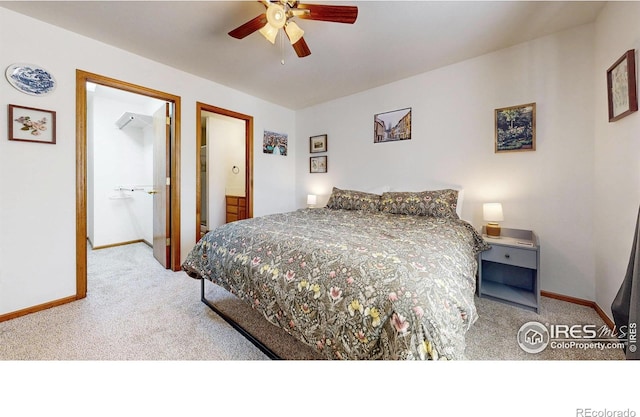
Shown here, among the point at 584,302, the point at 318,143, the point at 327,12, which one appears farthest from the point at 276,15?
the point at 584,302

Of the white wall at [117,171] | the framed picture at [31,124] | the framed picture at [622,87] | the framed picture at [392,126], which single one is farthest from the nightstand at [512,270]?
the white wall at [117,171]

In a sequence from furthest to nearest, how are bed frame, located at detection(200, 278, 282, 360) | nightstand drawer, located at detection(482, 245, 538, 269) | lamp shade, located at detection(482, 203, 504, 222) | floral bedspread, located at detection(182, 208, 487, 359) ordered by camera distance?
lamp shade, located at detection(482, 203, 504, 222) → nightstand drawer, located at detection(482, 245, 538, 269) → bed frame, located at detection(200, 278, 282, 360) → floral bedspread, located at detection(182, 208, 487, 359)

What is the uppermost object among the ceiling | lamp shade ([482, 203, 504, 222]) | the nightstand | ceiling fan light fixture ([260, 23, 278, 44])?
the ceiling

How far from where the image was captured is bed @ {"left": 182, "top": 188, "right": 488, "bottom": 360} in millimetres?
814

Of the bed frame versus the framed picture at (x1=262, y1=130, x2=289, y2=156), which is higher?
the framed picture at (x1=262, y1=130, x2=289, y2=156)

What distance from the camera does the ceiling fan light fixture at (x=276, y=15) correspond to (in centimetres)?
147

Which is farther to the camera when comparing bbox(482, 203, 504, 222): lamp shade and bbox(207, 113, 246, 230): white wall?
bbox(207, 113, 246, 230): white wall

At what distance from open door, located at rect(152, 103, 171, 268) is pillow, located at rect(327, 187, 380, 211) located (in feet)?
6.78

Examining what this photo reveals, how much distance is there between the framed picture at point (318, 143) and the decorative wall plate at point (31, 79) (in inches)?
115

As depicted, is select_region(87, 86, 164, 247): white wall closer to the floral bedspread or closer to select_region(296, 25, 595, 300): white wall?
the floral bedspread

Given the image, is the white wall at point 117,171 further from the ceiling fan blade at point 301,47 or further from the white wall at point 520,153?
the white wall at point 520,153

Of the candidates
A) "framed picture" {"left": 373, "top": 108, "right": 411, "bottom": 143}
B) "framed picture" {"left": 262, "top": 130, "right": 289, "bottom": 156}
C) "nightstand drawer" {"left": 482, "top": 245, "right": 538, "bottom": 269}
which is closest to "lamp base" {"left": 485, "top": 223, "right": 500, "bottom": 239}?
"nightstand drawer" {"left": 482, "top": 245, "right": 538, "bottom": 269}
